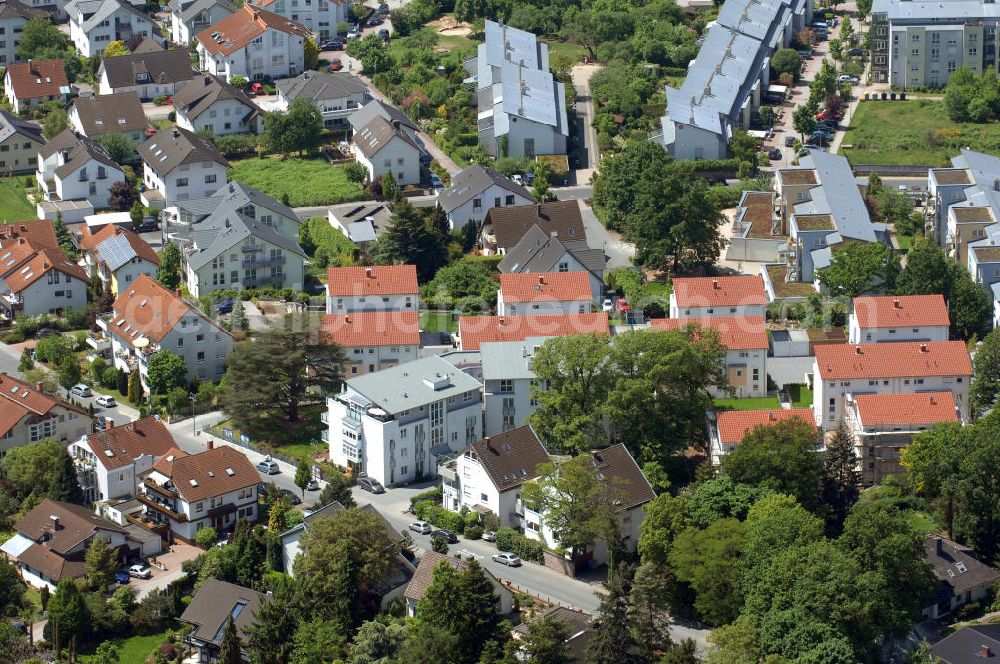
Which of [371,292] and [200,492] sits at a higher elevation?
[371,292]

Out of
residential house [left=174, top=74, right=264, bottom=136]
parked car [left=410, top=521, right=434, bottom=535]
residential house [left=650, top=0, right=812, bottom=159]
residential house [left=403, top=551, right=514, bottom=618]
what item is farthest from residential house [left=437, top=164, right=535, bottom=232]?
residential house [left=403, top=551, right=514, bottom=618]

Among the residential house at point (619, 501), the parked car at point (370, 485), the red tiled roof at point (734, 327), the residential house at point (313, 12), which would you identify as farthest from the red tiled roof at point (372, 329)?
the residential house at point (313, 12)

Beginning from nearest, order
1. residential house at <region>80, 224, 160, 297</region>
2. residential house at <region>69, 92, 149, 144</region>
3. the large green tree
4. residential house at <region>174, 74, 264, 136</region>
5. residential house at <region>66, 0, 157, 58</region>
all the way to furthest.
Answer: the large green tree → residential house at <region>80, 224, 160, 297</region> → residential house at <region>69, 92, 149, 144</region> → residential house at <region>174, 74, 264, 136</region> → residential house at <region>66, 0, 157, 58</region>

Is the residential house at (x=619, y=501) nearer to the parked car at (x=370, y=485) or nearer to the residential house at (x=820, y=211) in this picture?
the parked car at (x=370, y=485)

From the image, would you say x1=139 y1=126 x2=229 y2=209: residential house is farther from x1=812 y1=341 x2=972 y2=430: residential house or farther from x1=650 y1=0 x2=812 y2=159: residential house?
x1=812 y1=341 x2=972 y2=430: residential house

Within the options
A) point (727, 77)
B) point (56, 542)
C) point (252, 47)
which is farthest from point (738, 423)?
point (252, 47)

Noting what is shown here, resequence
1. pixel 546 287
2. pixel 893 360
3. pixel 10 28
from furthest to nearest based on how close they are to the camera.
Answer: pixel 10 28
pixel 546 287
pixel 893 360

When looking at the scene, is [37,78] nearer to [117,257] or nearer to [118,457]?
[117,257]
